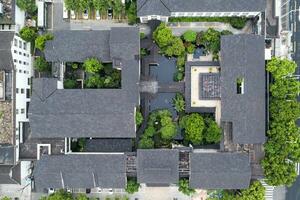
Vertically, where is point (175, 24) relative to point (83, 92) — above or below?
above

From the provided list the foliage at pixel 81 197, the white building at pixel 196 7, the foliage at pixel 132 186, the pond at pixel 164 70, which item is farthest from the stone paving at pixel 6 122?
the white building at pixel 196 7

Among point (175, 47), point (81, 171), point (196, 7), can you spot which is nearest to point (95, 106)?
point (81, 171)

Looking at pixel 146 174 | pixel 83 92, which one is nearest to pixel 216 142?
pixel 146 174

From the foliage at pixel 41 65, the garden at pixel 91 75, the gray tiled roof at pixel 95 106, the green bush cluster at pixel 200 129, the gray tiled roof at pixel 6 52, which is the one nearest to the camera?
the gray tiled roof at pixel 6 52

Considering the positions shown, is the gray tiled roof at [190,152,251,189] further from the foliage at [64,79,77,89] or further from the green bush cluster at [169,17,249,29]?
the foliage at [64,79,77,89]

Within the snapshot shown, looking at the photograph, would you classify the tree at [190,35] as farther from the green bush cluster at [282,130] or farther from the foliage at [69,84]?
the foliage at [69,84]

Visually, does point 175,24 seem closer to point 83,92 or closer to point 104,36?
point 104,36

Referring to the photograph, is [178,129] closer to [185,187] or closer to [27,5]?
[185,187]

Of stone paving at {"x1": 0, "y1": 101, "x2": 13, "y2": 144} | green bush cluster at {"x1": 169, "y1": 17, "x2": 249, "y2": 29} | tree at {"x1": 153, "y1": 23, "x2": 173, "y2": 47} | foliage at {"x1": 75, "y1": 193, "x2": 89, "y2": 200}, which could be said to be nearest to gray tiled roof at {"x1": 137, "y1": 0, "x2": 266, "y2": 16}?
tree at {"x1": 153, "y1": 23, "x2": 173, "y2": 47}
